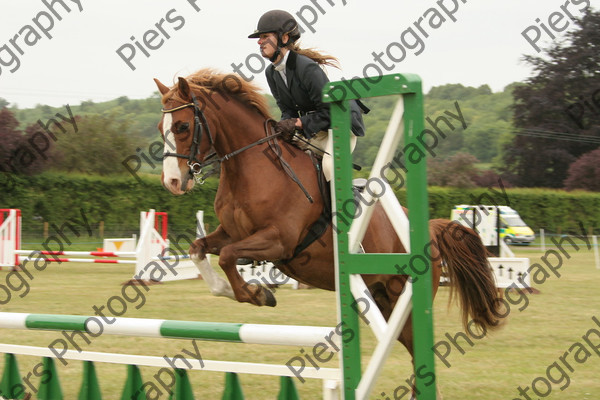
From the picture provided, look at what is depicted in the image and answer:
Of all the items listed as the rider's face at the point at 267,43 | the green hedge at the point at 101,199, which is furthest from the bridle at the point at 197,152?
the green hedge at the point at 101,199

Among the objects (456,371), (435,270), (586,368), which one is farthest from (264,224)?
(586,368)

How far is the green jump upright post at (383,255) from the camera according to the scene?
2.50 meters

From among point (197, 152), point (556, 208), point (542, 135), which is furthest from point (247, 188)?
point (542, 135)

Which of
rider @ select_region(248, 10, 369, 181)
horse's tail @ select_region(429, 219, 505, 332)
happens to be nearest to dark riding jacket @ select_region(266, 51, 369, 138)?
rider @ select_region(248, 10, 369, 181)

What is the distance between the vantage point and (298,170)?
384 cm

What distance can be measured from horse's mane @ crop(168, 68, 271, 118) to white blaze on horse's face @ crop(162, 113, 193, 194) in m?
0.42

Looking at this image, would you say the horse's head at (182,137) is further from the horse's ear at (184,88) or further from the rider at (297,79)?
the rider at (297,79)

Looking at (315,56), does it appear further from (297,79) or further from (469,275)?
(469,275)

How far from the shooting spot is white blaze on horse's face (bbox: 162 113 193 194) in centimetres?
349

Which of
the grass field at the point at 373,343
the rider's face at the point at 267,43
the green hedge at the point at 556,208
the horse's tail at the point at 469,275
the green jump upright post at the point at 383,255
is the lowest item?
the green hedge at the point at 556,208

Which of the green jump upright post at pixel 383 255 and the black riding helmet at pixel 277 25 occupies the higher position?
the black riding helmet at pixel 277 25

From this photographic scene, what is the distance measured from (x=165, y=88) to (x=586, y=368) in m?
3.49

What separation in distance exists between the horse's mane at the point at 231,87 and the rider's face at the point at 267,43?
0.34 metres

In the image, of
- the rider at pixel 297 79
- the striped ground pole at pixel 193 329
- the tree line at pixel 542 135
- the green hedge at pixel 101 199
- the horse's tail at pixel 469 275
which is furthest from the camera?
the tree line at pixel 542 135
